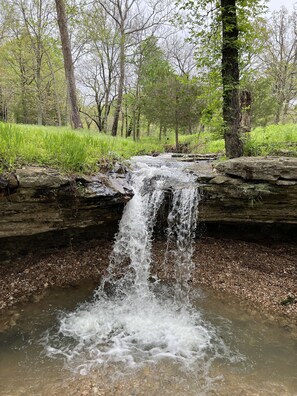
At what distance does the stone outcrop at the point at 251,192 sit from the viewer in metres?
4.38

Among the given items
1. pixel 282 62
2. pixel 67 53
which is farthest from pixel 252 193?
pixel 282 62

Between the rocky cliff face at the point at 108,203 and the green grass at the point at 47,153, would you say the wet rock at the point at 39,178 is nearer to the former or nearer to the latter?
the rocky cliff face at the point at 108,203

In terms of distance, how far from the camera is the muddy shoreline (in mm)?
4211

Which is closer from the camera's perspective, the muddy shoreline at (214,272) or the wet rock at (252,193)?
the muddy shoreline at (214,272)

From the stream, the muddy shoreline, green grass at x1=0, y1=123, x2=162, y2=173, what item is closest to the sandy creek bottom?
the stream

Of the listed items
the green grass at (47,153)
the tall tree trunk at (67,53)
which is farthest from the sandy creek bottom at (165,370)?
the tall tree trunk at (67,53)

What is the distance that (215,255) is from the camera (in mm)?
5281

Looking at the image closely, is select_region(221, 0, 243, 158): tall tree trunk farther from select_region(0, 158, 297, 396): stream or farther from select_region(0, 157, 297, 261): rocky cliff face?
select_region(0, 158, 297, 396): stream

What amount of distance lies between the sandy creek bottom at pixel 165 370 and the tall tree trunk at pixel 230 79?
352cm

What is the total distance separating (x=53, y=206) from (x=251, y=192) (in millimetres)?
3288

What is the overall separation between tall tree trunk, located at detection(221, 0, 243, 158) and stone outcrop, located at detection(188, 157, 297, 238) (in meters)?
0.96

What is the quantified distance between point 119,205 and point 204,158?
3684mm

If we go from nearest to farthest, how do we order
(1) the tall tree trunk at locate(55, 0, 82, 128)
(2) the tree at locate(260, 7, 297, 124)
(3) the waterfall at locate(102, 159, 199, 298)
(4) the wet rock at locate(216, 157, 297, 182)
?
(4) the wet rock at locate(216, 157, 297, 182) < (3) the waterfall at locate(102, 159, 199, 298) < (1) the tall tree trunk at locate(55, 0, 82, 128) < (2) the tree at locate(260, 7, 297, 124)

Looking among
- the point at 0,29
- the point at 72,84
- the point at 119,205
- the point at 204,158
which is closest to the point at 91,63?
the point at 0,29
